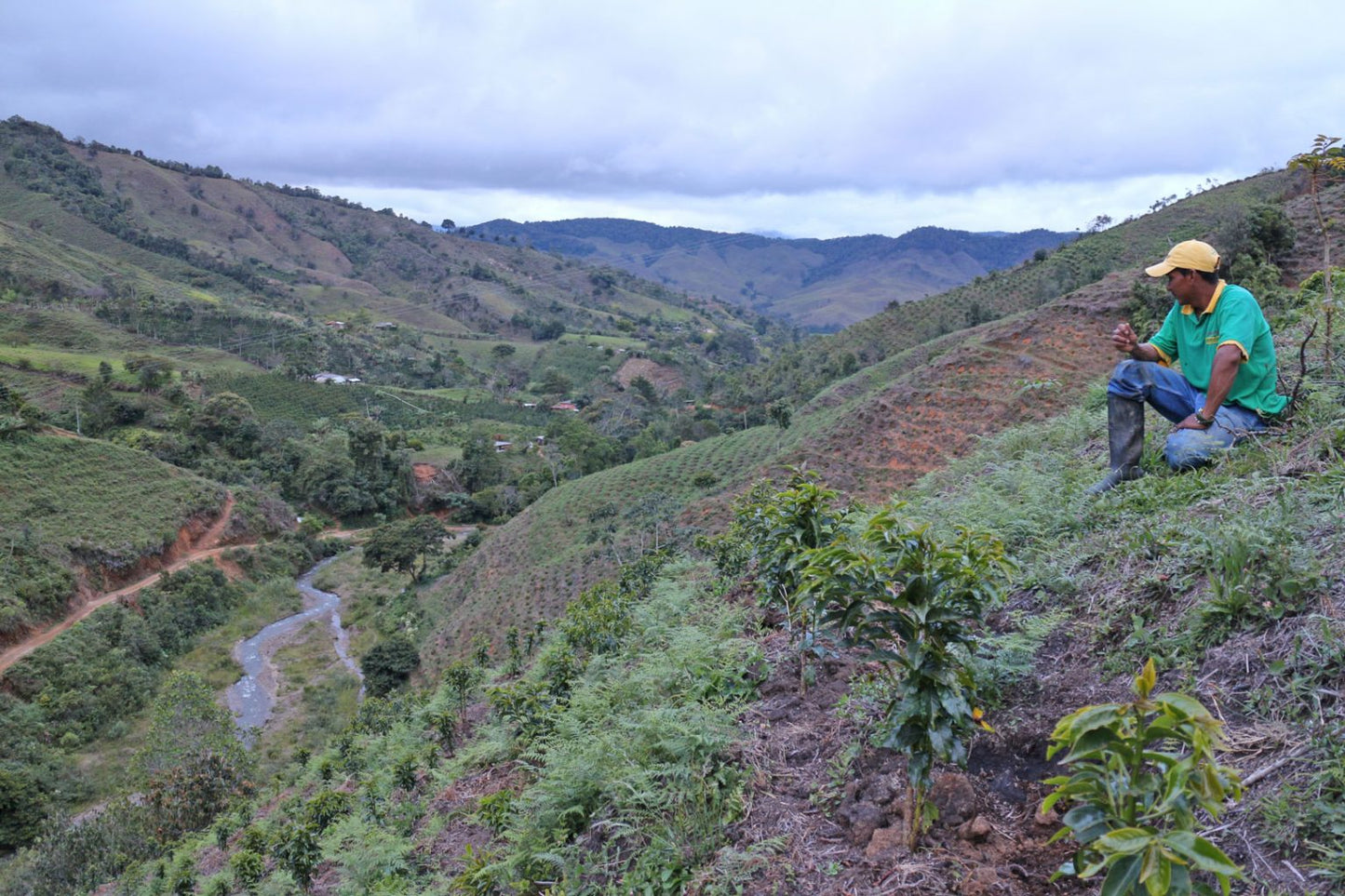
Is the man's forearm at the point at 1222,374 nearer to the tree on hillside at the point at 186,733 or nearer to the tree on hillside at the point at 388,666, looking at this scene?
the tree on hillside at the point at 186,733

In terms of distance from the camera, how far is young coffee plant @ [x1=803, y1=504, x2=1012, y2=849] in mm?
2625

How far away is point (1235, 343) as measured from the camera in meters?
4.20

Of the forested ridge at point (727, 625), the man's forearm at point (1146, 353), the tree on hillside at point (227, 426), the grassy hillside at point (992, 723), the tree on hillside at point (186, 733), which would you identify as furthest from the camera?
the tree on hillside at point (227, 426)

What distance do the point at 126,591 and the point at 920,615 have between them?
1345 inches

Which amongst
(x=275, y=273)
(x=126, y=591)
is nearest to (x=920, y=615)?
(x=126, y=591)

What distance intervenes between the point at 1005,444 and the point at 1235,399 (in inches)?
144

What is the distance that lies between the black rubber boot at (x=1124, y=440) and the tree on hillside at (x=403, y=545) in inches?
1301

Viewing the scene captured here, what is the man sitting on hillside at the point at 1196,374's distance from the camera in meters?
4.30

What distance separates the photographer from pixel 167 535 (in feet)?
103

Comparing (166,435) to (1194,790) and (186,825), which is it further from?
(1194,790)

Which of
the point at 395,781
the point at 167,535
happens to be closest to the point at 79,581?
the point at 167,535

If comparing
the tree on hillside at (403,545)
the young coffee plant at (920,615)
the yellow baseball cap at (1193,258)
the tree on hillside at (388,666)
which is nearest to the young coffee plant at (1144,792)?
the young coffee plant at (920,615)

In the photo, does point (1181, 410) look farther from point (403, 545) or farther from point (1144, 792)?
point (403, 545)

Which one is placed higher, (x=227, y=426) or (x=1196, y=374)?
(x=1196, y=374)
